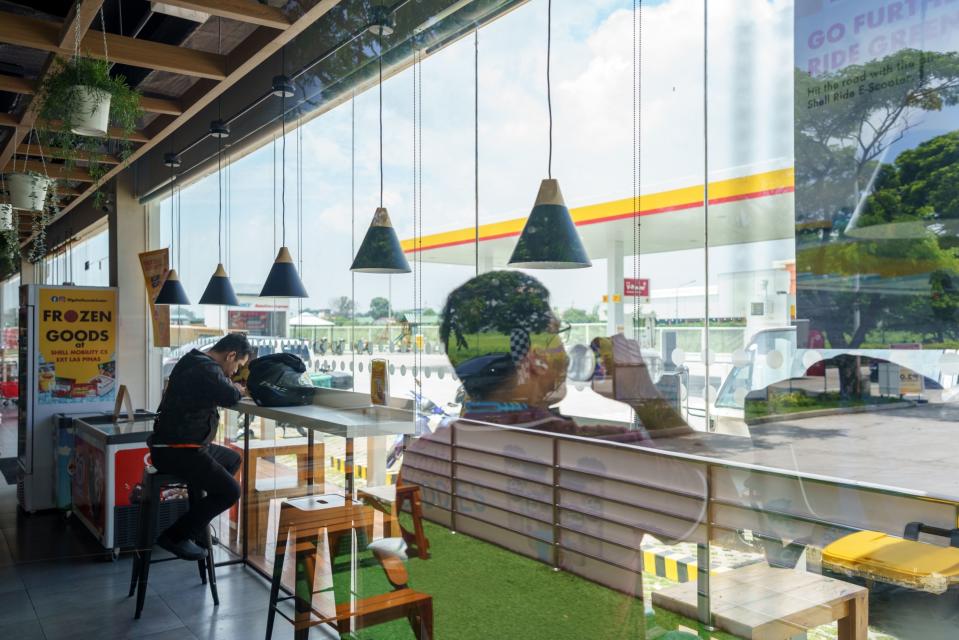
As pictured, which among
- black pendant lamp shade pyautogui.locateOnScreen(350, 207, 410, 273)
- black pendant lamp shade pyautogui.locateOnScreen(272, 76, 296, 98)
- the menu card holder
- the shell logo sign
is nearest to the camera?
black pendant lamp shade pyautogui.locateOnScreen(350, 207, 410, 273)

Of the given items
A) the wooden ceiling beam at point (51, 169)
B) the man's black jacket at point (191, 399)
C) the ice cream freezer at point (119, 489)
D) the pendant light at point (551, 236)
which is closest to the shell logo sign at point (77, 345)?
the wooden ceiling beam at point (51, 169)

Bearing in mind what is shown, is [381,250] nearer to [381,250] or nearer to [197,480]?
[381,250]

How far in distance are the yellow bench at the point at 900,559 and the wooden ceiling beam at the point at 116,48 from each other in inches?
145

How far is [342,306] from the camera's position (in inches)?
154

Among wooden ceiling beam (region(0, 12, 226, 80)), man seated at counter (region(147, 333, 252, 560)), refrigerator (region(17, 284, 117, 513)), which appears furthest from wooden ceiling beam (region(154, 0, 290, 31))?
refrigerator (region(17, 284, 117, 513))

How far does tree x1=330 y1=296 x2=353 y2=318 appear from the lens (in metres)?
3.86

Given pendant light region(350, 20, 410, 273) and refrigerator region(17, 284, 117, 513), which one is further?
refrigerator region(17, 284, 117, 513)

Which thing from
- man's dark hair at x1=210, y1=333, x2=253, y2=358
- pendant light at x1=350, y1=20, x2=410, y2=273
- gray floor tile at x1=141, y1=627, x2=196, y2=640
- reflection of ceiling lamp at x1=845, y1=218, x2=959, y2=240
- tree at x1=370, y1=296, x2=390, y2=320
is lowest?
gray floor tile at x1=141, y1=627, x2=196, y2=640

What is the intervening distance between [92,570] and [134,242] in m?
3.84

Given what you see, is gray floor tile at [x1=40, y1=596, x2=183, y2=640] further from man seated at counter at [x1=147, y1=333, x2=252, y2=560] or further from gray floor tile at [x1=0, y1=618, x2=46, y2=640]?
man seated at counter at [x1=147, y1=333, x2=252, y2=560]

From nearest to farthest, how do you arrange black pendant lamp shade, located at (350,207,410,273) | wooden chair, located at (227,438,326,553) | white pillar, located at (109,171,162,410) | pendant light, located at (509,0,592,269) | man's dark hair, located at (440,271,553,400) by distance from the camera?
1. pendant light, located at (509,0,592,269)
2. man's dark hair, located at (440,271,553,400)
3. black pendant lamp shade, located at (350,207,410,273)
4. wooden chair, located at (227,438,326,553)
5. white pillar, located at (109,171,162,410)

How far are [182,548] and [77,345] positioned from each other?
303 centimetres

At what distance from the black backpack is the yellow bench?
117 inches

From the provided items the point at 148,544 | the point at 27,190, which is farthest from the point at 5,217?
the point at 148,544
